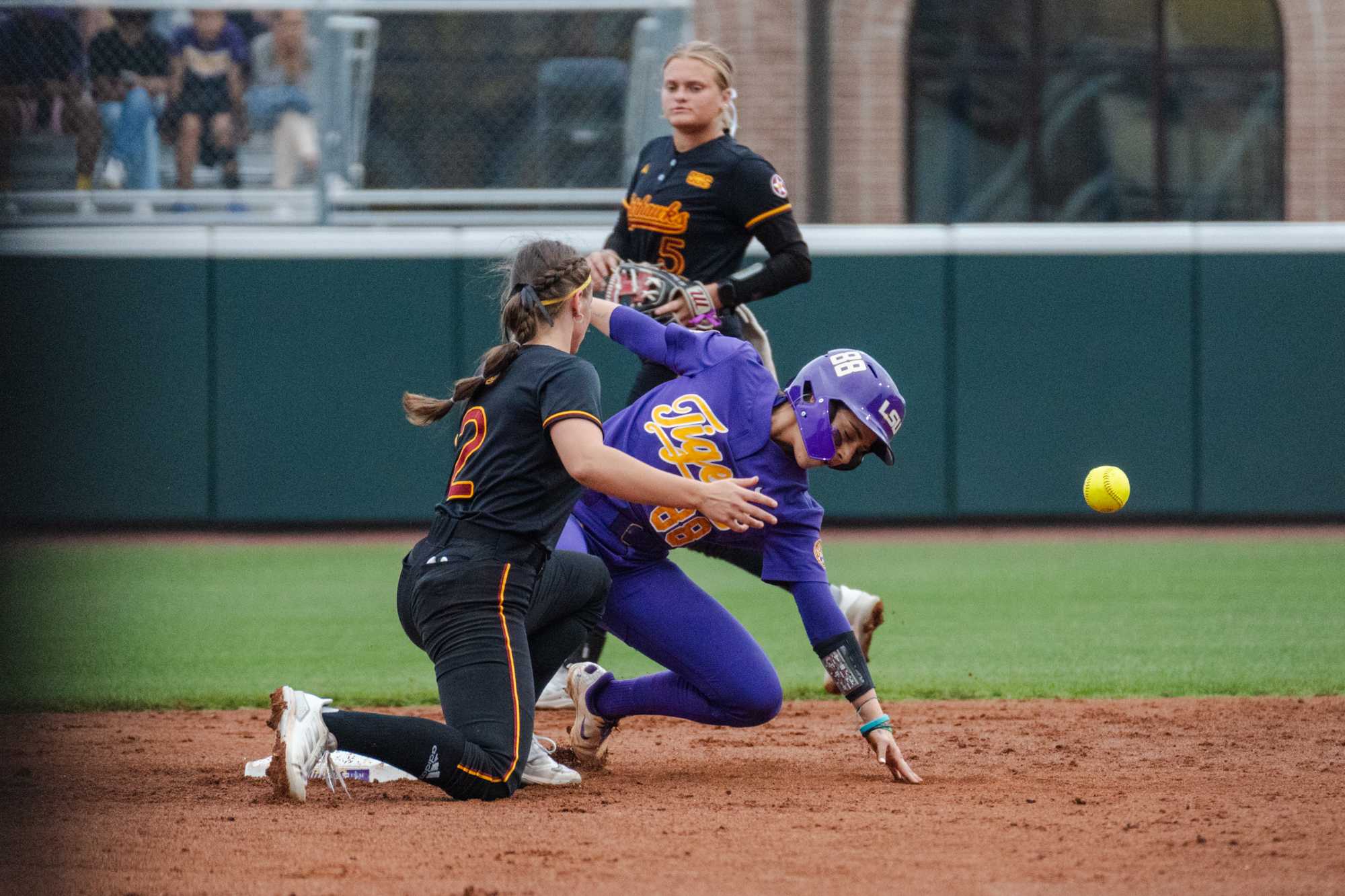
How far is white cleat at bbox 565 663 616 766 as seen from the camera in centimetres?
472

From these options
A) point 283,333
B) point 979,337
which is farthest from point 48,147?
point 979,337

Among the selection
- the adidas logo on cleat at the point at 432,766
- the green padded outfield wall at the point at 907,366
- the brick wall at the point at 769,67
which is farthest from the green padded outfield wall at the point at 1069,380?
the adidas logo on cleat at the point at 432,766

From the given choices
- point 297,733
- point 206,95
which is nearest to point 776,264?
point 297,733

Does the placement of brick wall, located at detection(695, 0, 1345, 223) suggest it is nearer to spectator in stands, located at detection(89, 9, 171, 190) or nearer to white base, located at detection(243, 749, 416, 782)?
spectator in stands, located at detection(89, 9, 171, 190)

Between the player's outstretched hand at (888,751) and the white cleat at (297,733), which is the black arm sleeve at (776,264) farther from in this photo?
the white cleat at (297,733)

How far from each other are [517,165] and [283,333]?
6.59ft

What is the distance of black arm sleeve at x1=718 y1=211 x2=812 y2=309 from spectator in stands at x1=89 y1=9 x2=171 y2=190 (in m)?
6.35

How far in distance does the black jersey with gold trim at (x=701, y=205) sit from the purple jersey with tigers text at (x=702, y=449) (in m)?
1.14

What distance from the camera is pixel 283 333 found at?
10.9 meters

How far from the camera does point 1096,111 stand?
1441 centimetres

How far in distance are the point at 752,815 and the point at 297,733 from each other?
1.13 meters

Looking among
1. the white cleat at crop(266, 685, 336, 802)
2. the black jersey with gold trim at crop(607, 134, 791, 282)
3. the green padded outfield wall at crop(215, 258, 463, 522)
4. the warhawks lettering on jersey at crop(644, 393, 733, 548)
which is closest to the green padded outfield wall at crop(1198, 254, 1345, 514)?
the green padded outfield wall at crop(215, 258, 463, 522)

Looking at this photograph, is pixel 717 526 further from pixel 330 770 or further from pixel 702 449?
pixel 330 770

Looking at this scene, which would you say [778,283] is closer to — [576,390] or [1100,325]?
[576,390]
